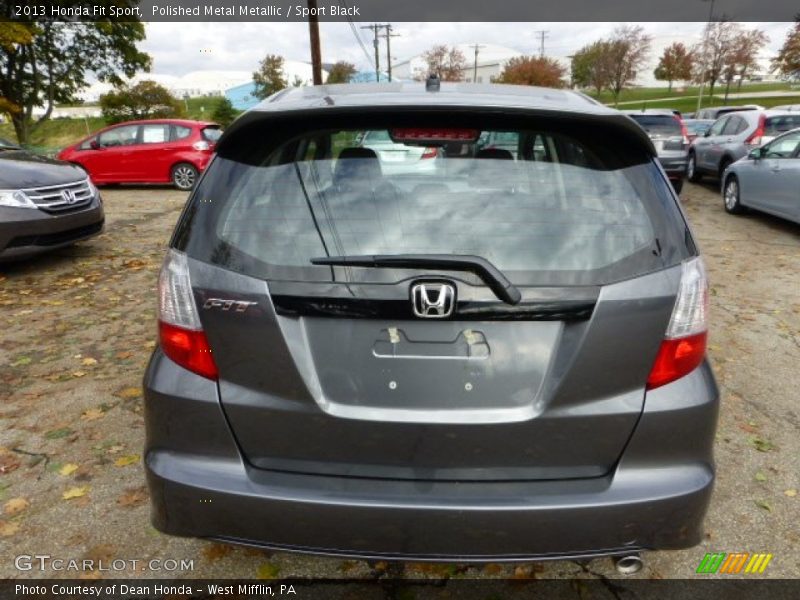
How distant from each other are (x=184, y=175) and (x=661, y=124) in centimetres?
1049

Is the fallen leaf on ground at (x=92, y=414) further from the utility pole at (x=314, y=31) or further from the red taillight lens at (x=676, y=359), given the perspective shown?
the utility pole at (x=314, y=31)

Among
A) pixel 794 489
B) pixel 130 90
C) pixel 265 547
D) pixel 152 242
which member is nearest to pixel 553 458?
pixel 265 547

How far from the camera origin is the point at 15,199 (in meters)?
5.94

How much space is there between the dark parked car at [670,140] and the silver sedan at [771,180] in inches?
89.7

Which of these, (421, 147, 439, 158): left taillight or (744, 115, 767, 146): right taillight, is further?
(744, 115, 767, 146): right taillight

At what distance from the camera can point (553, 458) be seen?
174 cm

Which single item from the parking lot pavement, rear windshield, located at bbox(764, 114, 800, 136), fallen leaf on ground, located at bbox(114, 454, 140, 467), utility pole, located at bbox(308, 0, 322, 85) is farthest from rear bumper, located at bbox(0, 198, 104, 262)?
utility pole, located at bbox(308, 0, 322, 85)

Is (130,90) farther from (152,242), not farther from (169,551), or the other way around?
(169,551)

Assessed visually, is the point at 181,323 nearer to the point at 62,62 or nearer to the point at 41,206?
the point at 41,206

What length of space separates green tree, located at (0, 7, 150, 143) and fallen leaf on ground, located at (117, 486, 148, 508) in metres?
27.2

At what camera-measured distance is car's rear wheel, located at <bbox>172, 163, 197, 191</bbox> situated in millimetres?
13506

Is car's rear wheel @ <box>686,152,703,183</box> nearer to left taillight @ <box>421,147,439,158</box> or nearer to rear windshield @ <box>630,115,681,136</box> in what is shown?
rear windshield @ <box>630,115,681,136</box>

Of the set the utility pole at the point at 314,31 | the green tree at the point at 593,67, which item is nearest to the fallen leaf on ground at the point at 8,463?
the utility pole at the point at 314,31

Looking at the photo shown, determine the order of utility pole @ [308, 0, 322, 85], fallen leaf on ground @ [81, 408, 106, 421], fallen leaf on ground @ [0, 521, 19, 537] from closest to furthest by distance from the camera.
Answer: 1. fallen leaf on ground @ [0, 521, 19, 537]
2. fallen leaf on ground @ [81, 408, 106, 421]
3. utility pole @ [308, 0, 322, 85]
